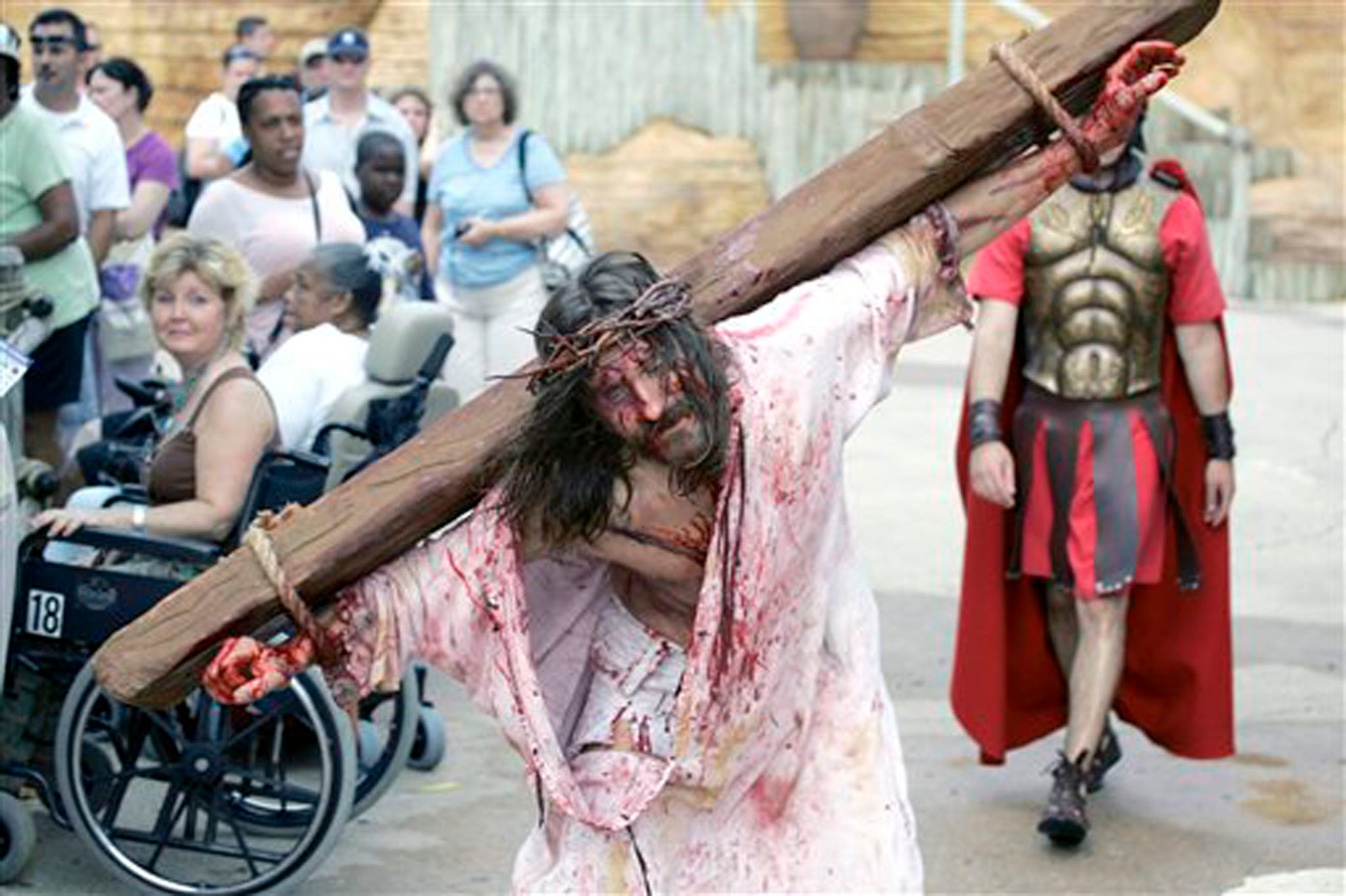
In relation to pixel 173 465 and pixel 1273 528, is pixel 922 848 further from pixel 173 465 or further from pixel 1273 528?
pixel 1273 528

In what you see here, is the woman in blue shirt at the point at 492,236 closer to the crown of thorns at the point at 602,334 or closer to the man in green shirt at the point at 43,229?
the man in green shirt at the point at 43,229

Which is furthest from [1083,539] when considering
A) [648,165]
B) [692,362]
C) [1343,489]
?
[648,165]

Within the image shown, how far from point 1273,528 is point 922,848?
4.51m

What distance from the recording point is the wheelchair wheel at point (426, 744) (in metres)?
7.12

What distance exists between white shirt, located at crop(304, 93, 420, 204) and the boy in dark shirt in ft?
1.74

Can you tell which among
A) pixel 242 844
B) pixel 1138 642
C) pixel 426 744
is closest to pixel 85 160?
pixel 426 744

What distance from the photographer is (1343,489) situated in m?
11.5

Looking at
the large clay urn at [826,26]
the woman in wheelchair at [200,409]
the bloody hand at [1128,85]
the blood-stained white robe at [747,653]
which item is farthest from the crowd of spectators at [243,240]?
the large clay urn at [826,26]

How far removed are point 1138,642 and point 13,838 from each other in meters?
2.74

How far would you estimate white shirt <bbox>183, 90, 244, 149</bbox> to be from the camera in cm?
1141

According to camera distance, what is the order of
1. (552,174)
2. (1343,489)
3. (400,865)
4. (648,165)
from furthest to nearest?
(648,165), (1343,489), (552,174), (400,865)

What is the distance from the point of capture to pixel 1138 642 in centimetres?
684

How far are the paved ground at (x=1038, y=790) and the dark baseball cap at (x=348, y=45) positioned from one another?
9.13 ft

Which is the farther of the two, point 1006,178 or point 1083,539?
point 1083,539
